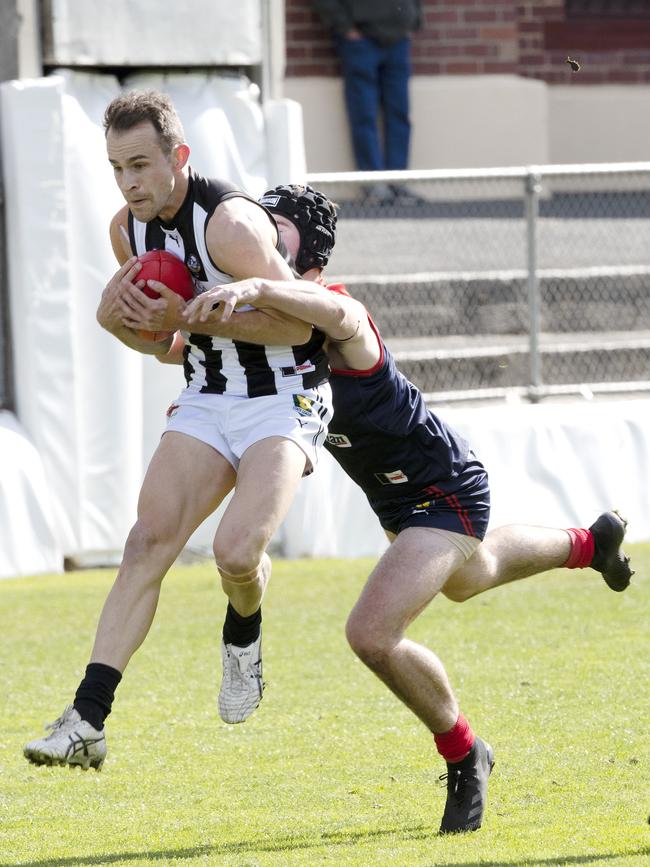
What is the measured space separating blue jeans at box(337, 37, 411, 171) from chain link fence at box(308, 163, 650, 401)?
1857 millimetres

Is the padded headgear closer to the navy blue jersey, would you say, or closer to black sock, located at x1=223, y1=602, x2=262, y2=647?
the navy blue jersey

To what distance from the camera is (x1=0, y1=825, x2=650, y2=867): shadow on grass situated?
4.57m

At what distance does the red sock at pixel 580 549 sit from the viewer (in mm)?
5922

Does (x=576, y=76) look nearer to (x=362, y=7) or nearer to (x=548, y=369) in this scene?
(x=362, y=7)

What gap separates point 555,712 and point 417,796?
115 cm

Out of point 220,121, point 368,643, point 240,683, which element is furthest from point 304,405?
point 220,121

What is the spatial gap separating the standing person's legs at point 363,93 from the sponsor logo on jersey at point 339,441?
9.25 metres

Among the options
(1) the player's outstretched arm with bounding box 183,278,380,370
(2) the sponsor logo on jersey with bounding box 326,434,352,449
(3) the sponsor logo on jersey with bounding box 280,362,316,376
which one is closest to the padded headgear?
(1) the player's outstretched arm with bounding box 183,278,380,370

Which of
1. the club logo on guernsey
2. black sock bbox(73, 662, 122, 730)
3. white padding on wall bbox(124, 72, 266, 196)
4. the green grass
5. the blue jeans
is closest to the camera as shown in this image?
black sock bbox(73, 662, 122, 730)

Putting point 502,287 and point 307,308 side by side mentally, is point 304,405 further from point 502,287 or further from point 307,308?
point 502,287

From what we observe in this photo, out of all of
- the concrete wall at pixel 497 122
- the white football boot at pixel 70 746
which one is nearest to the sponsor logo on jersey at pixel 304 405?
the white football boot at pixel 70 746

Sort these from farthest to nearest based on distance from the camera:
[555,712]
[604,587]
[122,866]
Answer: [604,587]
[555,712]
[122,866]

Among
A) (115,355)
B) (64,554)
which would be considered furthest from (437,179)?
(64,554)

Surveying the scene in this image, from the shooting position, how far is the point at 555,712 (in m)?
6.45
